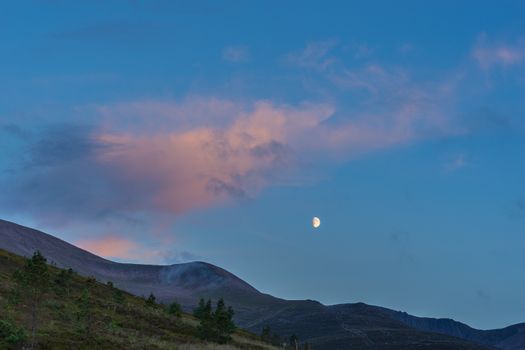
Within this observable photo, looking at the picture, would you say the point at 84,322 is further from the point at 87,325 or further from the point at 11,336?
the point at 11,336

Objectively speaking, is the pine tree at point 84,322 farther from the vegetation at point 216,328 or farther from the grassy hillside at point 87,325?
the vegetation at point 216,328

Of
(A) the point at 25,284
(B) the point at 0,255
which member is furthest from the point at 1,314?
(B) the point at 0,255

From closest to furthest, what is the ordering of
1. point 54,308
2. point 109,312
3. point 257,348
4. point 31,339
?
point 31,339 < point 54,308 < point 109,312 < point 257,348

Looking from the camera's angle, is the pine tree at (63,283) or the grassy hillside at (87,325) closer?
the grassy hillside at (87,325)

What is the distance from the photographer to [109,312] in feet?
169

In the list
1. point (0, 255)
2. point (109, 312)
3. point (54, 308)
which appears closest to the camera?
point (54, 308)

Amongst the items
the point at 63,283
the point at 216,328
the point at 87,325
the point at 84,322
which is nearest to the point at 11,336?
the point at 87,325

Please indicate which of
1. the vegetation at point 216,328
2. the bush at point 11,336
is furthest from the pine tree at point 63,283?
the bush at point 11,336

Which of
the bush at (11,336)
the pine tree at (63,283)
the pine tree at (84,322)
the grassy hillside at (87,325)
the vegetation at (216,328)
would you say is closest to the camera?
the bush at (11,336)

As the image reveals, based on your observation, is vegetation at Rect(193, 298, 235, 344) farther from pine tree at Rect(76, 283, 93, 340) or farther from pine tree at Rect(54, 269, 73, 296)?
pine tree at Rect(54, 269, 73, 296)

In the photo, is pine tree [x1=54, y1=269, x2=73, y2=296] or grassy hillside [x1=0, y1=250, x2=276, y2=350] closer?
grassy hillside [x1=0, y1=250, x2=276, y2=350]

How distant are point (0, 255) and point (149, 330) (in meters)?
41.5

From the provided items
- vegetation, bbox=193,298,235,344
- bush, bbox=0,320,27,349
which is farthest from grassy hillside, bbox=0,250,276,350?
vegetation, bbox=193,298,235,344

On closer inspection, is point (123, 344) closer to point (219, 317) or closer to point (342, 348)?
point (219, 317)
